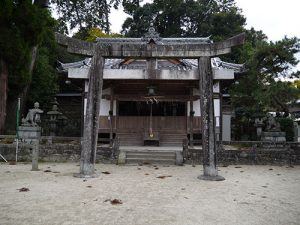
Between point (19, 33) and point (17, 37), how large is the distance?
30 centimetres

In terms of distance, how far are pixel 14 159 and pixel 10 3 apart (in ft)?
25.5

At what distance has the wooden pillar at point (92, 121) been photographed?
873cm

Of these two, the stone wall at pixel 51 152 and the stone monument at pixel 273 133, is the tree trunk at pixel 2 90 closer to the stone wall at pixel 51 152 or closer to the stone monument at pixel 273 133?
the stone wall at pixel 51 152

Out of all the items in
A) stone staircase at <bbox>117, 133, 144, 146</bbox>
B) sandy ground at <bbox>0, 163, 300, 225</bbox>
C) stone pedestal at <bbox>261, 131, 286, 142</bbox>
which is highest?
stone pedestal at <bbox>261, 131, 286, 142</bbox>

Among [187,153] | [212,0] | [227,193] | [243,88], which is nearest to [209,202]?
[227,193]

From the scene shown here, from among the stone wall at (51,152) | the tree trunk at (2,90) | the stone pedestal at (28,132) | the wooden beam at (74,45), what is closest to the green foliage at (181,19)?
the tree trunk at (2,90)

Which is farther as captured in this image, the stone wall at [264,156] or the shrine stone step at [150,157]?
the shrine stone step at [150,157]

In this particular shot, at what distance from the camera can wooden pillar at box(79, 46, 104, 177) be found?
344 inches

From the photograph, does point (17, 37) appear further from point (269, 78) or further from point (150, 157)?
point (269, 78)

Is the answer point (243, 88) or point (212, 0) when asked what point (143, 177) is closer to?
point (243, 88)

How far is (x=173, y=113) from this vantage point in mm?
18594

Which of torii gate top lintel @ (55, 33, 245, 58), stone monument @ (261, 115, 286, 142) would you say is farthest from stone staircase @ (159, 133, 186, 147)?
torii gate top lintel @ (55, 33, 245, 58)

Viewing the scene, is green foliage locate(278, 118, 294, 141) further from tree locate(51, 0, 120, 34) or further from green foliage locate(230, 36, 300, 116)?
tree locate(51, 0, 120, 34)

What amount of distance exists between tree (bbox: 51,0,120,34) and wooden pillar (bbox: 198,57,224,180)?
15.8 meters
